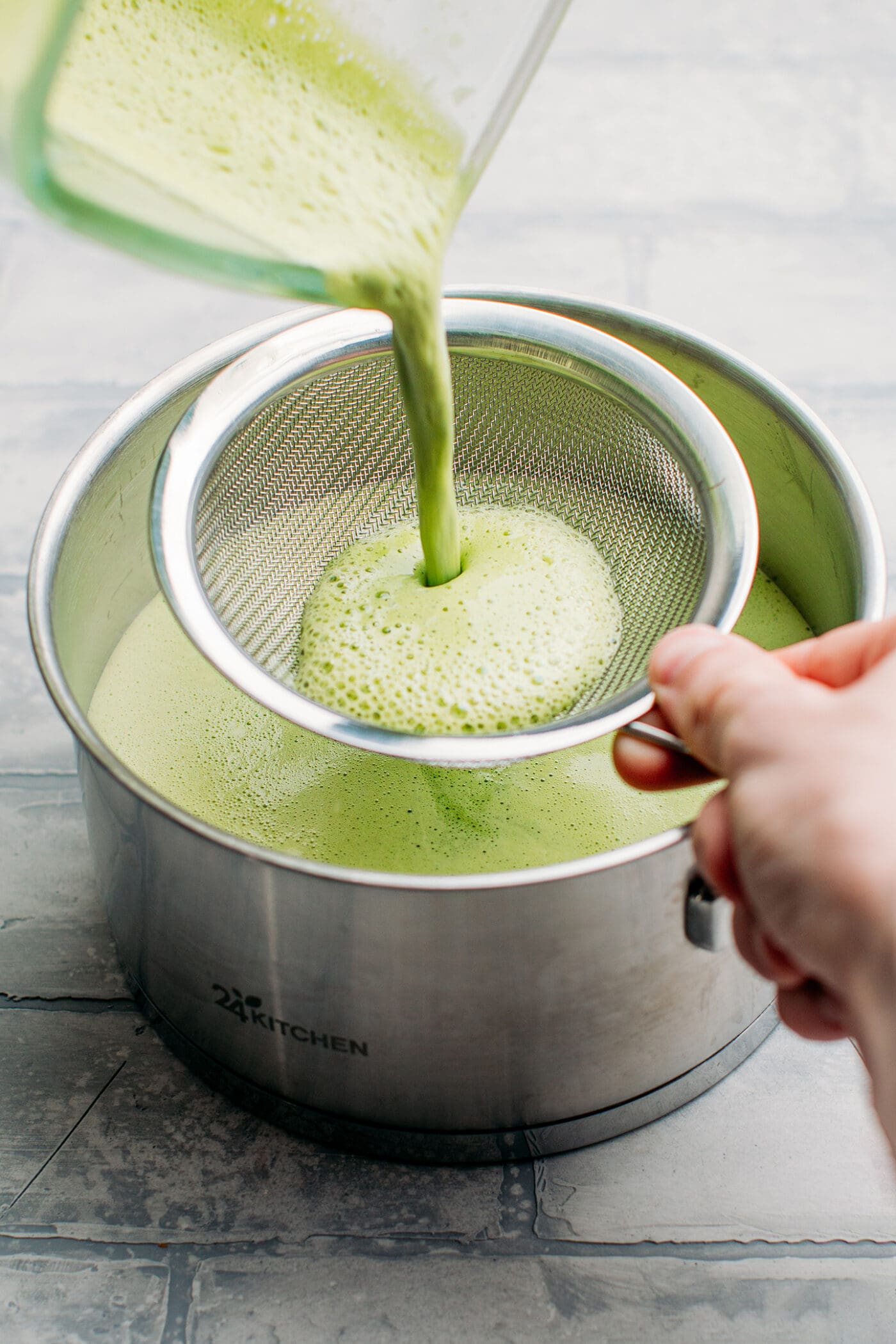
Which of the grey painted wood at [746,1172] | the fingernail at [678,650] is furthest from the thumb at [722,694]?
the grey painted wood at [746,1172]

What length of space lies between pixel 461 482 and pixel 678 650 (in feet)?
1.65

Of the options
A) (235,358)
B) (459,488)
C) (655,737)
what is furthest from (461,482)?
Answer: (655,737)

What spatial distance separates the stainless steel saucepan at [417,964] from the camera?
0.62 metres

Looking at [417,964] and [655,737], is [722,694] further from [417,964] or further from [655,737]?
[417,964]

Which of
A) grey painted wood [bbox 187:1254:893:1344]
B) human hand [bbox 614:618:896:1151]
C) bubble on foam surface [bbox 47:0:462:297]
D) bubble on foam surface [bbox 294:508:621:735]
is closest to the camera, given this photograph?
human hand [bbox 614:618:896:1151]

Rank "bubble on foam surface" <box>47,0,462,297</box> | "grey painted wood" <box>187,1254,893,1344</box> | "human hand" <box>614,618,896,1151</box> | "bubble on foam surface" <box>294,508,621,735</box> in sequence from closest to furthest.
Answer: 1. "human hand" <box>614,618,896,1151</box>
2. "bubble on foam surface" <box>47,0,462,297</box>
3. "grey painted wood" <box>187,1254,893,1344</box>
4. "bubble on foam surface" <box>294,508,621,735</box>

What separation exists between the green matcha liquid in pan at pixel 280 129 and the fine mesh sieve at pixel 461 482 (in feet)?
0.61

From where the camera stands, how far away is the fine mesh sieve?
0.75 meters

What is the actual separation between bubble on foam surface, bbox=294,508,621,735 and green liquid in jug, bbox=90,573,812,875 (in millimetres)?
81

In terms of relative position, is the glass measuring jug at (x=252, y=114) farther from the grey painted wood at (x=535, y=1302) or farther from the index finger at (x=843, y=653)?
the grey painted wood at (x=535, y=1302)

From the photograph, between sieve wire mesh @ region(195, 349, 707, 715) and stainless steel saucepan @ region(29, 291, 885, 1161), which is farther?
sieve wire mesh @ region(195, 349, 707, 715)

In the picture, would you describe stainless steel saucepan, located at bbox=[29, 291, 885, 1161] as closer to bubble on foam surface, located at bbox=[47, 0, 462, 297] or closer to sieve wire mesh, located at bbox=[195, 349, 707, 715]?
sieve wire mesh, located at bbox=[195, 349, 707, 715]

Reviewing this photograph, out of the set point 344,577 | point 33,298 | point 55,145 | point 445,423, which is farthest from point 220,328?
point 55,145

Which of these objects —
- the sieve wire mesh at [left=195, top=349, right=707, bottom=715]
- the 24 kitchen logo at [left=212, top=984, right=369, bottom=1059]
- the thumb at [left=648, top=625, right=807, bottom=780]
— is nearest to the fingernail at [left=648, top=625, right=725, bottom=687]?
the thumb at [left=648, top=625, right=807, bottom=780]
